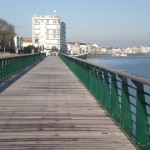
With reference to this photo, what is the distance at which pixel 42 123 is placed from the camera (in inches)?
290

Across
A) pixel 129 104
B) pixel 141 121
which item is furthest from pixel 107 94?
pixel 141 121

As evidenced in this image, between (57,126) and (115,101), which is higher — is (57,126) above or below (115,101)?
below

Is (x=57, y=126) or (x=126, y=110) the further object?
(x=57, y=126)

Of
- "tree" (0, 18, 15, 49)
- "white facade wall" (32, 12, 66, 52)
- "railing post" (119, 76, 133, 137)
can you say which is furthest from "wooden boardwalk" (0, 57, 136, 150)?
"white facade wall" (32, 12, 66, 52)

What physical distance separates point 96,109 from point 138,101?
144 inches

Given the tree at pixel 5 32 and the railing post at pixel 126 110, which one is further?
the tree at pixel 5 32

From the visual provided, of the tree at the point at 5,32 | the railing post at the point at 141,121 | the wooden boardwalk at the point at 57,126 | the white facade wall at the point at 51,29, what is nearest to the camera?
the railing post at the point at 141,121

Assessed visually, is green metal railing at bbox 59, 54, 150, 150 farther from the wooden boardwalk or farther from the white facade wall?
the white facade wall

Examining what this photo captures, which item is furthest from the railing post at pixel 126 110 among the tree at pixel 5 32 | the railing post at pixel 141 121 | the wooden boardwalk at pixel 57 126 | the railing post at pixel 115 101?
the tree at pixel 5 32

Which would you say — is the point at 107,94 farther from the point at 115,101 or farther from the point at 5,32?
the point at 5,32

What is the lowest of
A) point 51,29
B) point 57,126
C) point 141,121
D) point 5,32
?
point 57,126

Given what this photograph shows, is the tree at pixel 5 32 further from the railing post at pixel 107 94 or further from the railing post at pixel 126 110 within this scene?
the railing post at pixel 126 110

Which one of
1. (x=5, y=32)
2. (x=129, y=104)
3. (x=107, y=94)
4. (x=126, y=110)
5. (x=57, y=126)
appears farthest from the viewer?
(x=5, y=32)

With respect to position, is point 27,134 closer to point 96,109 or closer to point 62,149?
point 62,149
